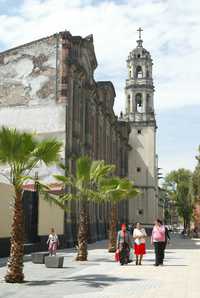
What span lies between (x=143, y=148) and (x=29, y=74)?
147 feet

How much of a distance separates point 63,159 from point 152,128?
152ft

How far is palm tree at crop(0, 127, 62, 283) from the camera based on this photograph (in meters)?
15.4

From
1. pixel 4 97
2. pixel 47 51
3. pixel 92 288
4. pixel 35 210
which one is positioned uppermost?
pixel 47 51

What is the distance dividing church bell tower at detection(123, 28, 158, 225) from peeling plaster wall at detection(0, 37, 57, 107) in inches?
1709

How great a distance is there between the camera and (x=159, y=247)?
70.9ft

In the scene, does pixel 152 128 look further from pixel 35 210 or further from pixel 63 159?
pixel 35 210

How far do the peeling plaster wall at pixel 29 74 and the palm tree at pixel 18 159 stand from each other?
2368 cm

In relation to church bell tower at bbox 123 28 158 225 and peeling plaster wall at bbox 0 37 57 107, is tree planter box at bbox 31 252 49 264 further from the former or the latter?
church bell tower at bbox 123 28 158 225

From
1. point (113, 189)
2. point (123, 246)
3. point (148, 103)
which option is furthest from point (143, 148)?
point (123, 246)

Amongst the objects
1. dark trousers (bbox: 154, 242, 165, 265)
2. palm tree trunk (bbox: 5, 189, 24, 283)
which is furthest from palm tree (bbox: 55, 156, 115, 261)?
palm tree trunk (bbox: 5, 189, 24, 283)

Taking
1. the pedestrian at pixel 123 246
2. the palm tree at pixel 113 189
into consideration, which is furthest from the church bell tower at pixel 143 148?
the pedestrian at pixel 123 246

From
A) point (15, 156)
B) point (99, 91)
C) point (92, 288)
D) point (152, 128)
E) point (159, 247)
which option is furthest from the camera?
point (152, 128)

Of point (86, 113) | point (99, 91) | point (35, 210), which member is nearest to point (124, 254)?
point (35, 210)

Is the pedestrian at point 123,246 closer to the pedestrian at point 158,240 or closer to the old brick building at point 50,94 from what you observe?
the pedestrian at point 158,240
